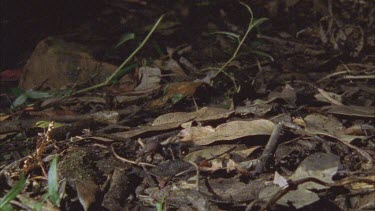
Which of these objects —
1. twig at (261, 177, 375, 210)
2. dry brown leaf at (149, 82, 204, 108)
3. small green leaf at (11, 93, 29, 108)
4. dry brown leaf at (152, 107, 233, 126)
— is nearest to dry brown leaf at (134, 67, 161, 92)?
dry brown leaf at (149, 82, 204, 108)

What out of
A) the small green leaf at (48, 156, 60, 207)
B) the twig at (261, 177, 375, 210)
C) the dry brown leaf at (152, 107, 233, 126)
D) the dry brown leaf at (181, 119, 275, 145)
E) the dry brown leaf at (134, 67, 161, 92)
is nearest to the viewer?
the twig at (261, 177, 375, 210)

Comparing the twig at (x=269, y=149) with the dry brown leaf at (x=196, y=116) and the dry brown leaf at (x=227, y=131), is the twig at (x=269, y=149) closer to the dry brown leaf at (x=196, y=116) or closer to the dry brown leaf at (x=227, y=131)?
the dry brown leaf at (x=227, y=131)

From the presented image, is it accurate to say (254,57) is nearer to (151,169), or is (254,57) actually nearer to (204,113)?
(204,113)

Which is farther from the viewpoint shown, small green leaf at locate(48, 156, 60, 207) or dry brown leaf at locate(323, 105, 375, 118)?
dry brown leaf at locate(323, 105, 375, 118)

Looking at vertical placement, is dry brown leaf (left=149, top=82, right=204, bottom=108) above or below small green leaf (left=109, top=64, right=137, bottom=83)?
above

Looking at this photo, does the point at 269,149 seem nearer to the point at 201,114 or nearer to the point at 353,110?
the point at 201,114

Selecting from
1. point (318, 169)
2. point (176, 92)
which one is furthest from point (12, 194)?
point (176, 92)

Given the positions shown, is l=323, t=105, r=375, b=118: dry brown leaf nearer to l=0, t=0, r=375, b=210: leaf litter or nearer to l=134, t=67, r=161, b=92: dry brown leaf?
l=0, t=0, r=375, b=210: leaf litter

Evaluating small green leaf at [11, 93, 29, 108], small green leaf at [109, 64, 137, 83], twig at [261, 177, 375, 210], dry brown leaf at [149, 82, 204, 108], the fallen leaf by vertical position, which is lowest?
small green leaf at [11, 93, 29, 108]
